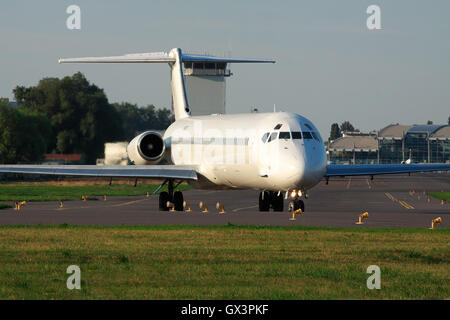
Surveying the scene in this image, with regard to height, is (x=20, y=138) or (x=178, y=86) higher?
(x=178, y=86)

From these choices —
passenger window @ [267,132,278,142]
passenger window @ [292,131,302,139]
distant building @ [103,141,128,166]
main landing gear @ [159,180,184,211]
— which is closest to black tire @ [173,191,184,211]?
main landing gear @ [159,180,184,211]

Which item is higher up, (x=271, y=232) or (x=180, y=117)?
(x=180, y=117)

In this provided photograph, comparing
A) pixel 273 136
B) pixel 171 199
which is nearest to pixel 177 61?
pixel 171 199

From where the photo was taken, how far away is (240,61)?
49312 millimetres

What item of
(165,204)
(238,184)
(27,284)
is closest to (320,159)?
(238,184)

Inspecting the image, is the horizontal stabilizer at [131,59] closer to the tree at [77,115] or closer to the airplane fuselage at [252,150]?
the airplane fuselage at [252,150]

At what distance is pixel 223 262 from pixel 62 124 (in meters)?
95.1

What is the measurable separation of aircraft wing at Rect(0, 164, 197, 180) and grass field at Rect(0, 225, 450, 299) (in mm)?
8614

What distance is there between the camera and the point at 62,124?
111625mm

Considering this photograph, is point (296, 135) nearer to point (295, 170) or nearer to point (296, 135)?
point (296, 135)

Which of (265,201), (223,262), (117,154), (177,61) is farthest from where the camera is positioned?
(117,154)

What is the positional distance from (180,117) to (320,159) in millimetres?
16839

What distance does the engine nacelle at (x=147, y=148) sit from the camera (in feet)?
139
